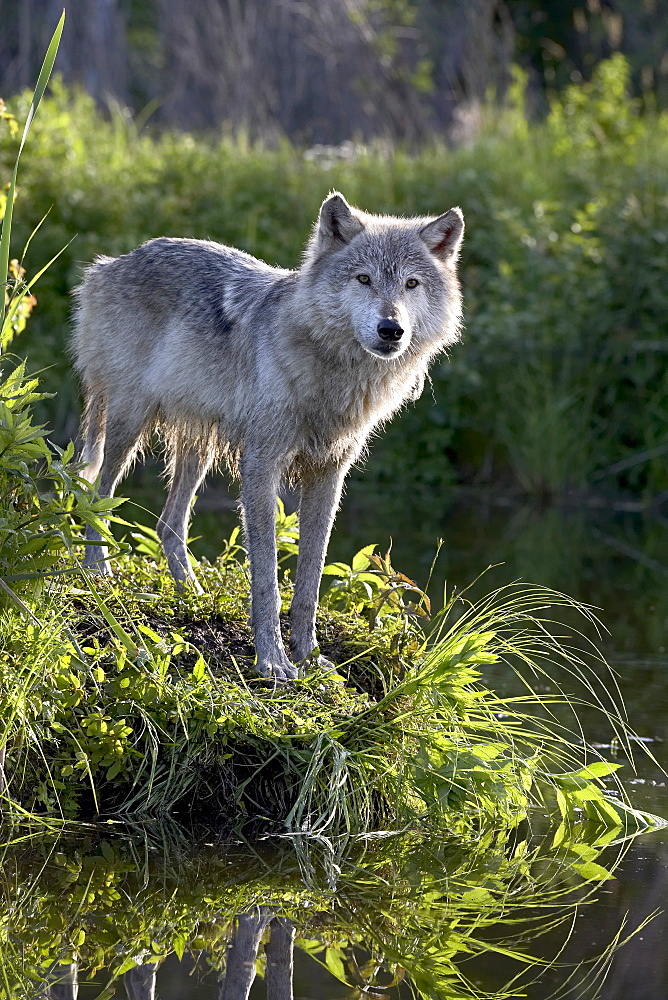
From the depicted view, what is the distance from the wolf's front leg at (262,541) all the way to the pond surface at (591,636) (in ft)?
2.74

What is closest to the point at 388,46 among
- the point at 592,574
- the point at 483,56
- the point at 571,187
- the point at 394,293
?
the point at 483,56

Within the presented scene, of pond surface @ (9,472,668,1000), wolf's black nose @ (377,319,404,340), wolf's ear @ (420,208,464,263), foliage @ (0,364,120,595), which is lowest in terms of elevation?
pond surface @ (9,472,668,1000)

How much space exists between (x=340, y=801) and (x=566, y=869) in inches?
30.6

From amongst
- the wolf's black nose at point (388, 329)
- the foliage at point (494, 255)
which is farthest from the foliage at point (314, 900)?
the foliage at point (494, 255)

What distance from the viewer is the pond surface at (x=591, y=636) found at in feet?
11.2

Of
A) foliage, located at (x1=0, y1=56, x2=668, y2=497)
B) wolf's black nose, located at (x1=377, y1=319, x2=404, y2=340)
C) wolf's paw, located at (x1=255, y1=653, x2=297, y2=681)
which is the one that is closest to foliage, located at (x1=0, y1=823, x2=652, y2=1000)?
wolf's paw, located at (x1=255, y1=653, x2=297, y2=681)

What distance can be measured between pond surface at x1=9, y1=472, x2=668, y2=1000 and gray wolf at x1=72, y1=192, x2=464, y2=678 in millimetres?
818

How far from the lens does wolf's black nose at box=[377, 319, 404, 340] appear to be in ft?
15.3

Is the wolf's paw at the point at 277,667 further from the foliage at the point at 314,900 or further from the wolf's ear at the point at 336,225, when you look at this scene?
the wolf's ear at the point at 336,225

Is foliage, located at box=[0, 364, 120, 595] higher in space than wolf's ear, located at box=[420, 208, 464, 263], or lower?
lower

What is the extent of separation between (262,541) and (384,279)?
1119mm

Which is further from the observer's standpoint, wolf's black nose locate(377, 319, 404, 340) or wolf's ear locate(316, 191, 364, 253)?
wolf's ear locate(316, 191, 364, 253)

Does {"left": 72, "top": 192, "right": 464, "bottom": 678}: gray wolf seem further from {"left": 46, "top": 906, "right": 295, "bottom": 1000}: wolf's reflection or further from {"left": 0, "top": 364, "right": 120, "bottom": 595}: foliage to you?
{"left": 46, "top": 906, "right": 295, "bottom": 1000}: wolf's reflection

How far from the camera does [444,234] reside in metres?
5.18
